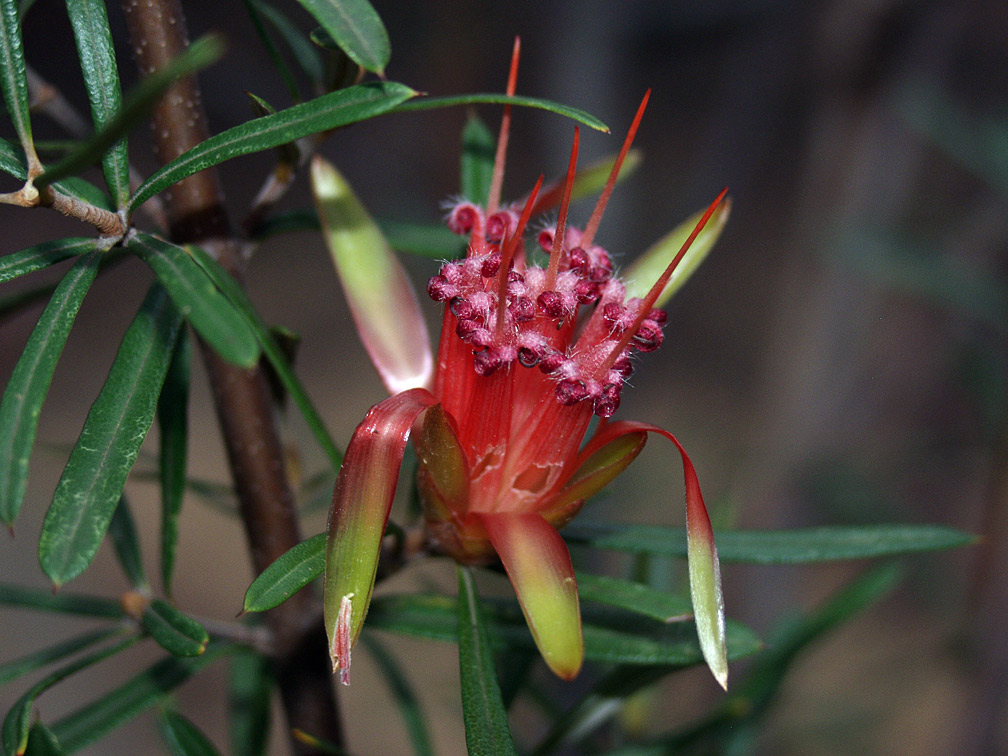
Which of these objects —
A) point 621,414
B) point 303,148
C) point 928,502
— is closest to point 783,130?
point 928,502

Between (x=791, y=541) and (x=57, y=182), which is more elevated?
(x=57, y=182)

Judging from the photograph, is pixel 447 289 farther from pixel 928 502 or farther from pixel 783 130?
pixel 783 130

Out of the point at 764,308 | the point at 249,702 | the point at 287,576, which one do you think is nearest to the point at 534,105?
the point at 287,576

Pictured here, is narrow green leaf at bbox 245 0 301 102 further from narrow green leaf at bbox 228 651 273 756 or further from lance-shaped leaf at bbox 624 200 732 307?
narrow green leaf at bbox 228 651 273 756

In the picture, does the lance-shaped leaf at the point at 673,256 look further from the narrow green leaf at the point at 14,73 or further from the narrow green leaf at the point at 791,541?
the narrow green leaf at the point at 14,73

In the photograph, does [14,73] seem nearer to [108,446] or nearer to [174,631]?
[108,446]

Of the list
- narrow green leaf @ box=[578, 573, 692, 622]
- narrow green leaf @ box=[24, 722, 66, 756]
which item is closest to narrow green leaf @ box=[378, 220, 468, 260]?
narrow green leaf @ box=[578, 573, 692, 622]

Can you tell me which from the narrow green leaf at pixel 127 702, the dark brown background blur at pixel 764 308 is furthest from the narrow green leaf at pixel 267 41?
the narrow green leaf at pixel 127 702
